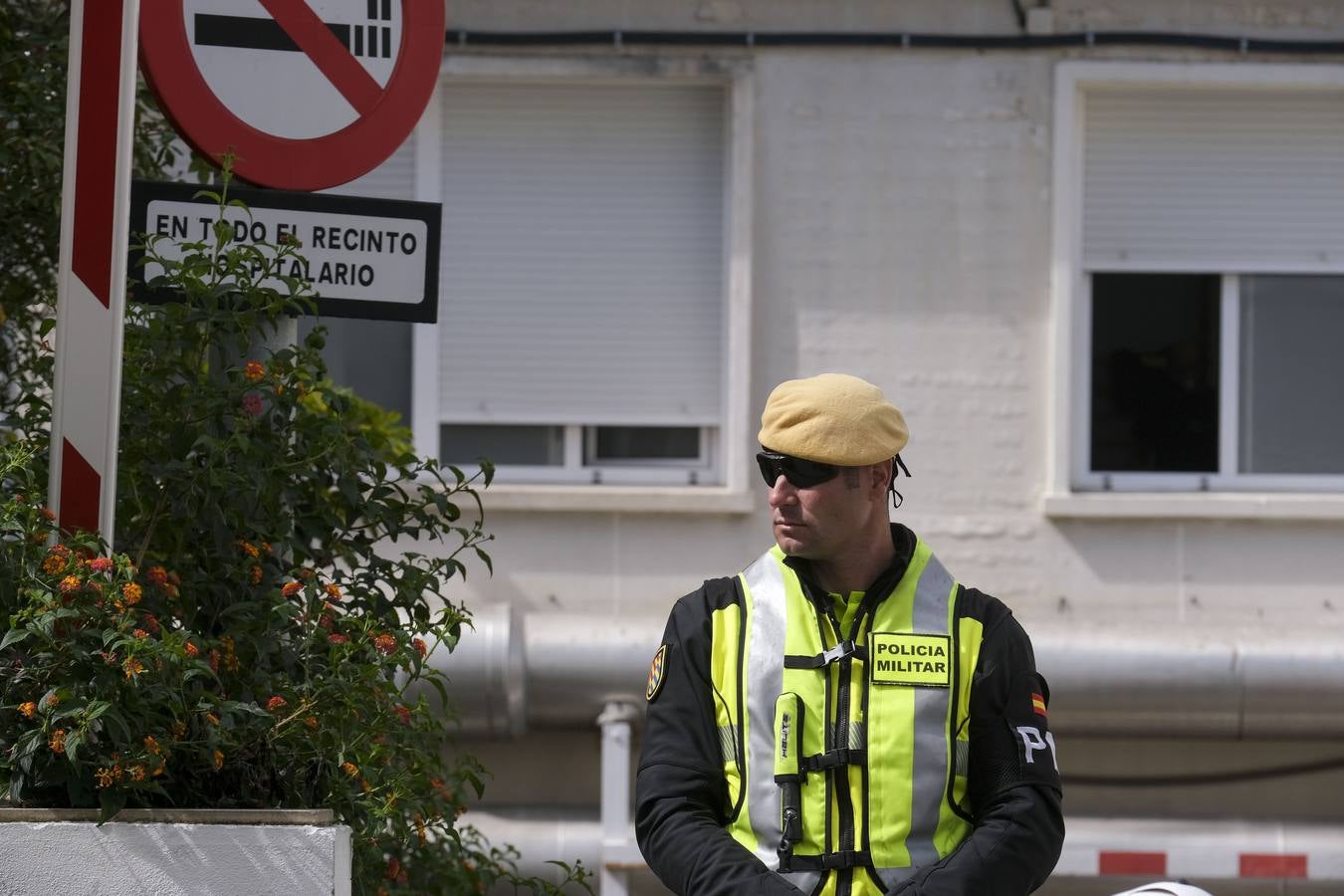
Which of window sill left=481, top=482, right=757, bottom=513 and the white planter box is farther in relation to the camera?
window sill left=481, top=482, right=757, bottom=513

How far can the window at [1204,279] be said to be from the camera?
319 inches

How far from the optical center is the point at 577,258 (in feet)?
26.6

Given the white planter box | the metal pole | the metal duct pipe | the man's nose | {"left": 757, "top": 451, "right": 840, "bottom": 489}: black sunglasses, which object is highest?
{"left": 757, "top": 451, "right": 840, "bottom": 489}: black sunglasses

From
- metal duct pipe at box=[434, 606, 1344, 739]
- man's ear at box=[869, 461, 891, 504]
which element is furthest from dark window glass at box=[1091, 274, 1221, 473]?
man's ear at box=[869, 461, 891, 504]

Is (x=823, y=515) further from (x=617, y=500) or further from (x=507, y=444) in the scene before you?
(x=507, y=444)

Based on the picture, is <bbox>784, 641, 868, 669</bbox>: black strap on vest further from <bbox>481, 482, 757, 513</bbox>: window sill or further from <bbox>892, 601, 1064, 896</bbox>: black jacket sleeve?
<bbox>481, 482, 757, 513</bbox>: window sill

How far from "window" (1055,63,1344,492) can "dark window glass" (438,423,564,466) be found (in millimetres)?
2186

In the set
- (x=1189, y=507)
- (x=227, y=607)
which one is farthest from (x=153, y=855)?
(x=1189, y=507)

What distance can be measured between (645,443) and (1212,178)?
269 centimetres

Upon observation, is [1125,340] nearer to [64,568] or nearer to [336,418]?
[336,418]

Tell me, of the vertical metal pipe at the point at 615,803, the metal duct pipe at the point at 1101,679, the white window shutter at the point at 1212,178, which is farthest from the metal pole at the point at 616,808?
the white window shutter at the point at 1212,178

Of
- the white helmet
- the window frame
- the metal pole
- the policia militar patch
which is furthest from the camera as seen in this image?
the window frame

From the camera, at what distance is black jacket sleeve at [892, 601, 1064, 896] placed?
268cm

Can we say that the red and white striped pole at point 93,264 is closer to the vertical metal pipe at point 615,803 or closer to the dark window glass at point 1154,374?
the vertical metal pipe at point 615,803
